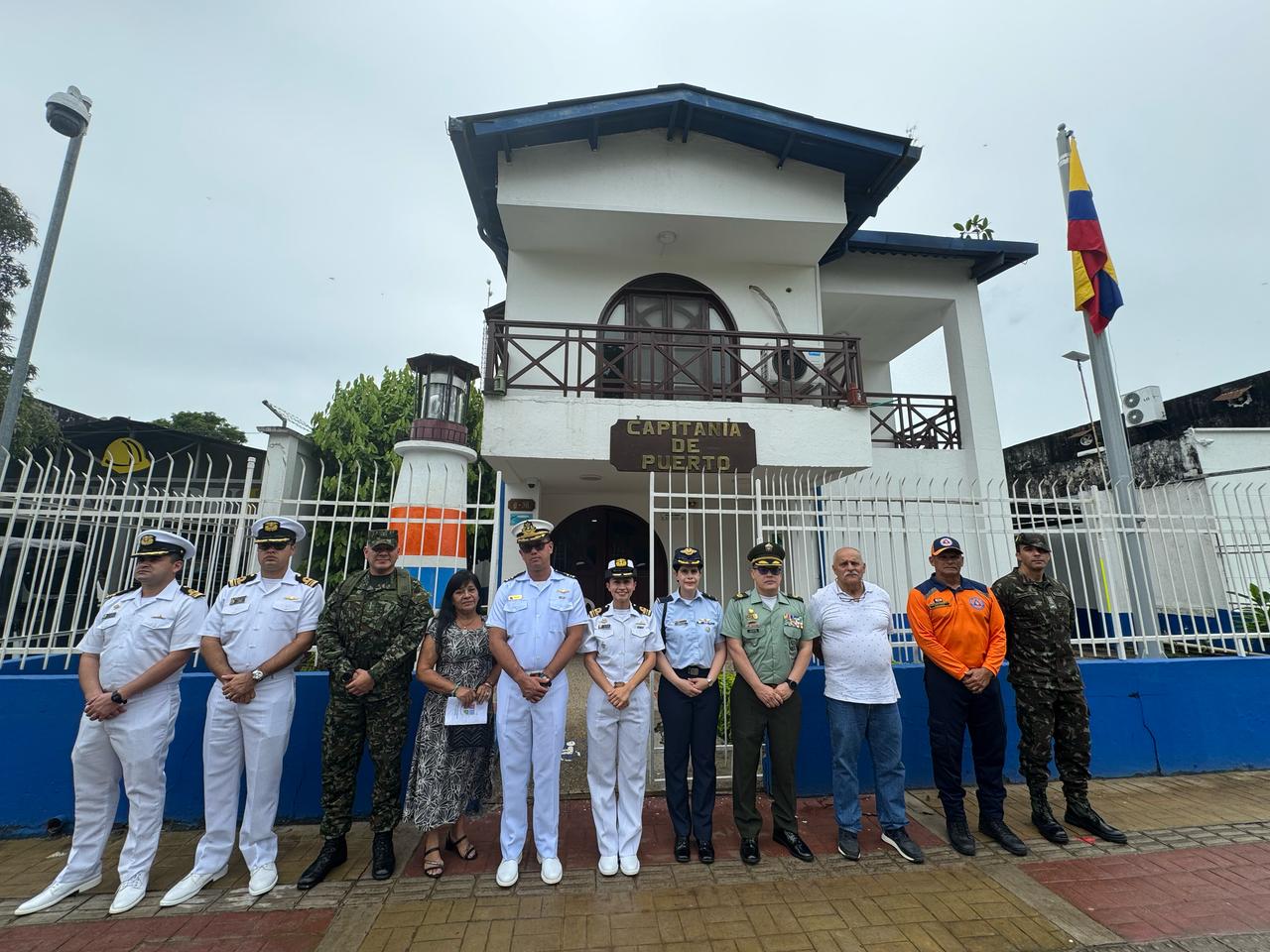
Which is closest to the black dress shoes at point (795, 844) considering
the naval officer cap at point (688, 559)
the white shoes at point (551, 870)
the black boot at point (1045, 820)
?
the white shoes at point (551, 870)

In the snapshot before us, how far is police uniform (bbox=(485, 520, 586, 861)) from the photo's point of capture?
3.19 m

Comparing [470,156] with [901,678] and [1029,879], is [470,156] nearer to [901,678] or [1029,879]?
[901,678]

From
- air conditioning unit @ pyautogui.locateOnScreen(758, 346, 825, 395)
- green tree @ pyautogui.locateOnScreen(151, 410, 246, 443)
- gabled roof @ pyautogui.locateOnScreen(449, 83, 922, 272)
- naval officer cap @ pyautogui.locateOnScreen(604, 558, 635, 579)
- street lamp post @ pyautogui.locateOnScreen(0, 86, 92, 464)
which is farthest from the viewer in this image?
green tree @ pyautogui.locateOnScreen(151, 410, 246, 443)

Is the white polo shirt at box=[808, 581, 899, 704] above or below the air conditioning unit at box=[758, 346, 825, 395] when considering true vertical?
below

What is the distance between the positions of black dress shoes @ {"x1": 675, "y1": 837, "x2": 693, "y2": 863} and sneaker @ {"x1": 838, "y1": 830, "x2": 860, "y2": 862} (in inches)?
35.0

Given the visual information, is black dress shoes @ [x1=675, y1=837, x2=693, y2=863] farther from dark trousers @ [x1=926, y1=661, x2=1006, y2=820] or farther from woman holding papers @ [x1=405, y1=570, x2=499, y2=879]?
dark trousers @ [x1=926, y1=661, x2=1006, y2=820]

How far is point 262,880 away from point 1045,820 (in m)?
4.53

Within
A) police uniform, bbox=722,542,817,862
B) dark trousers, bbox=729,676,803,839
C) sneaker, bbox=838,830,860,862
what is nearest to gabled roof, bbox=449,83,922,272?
police uniform, bbox=722,542,817,862

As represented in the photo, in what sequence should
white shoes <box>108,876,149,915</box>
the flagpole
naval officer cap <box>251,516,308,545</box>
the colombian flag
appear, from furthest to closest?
the colombian flag
the flagpole
naval officer cap <box>251,516,308,545</box>
white shoes <box>108,876,149,915</box>

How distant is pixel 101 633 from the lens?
124 inches

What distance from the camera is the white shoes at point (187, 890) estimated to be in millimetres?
2914

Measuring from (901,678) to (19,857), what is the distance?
585cm

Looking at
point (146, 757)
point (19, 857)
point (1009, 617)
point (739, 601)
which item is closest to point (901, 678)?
point (1009, 617)

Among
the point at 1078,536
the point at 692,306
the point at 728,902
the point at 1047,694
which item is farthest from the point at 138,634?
the point at 692,306
